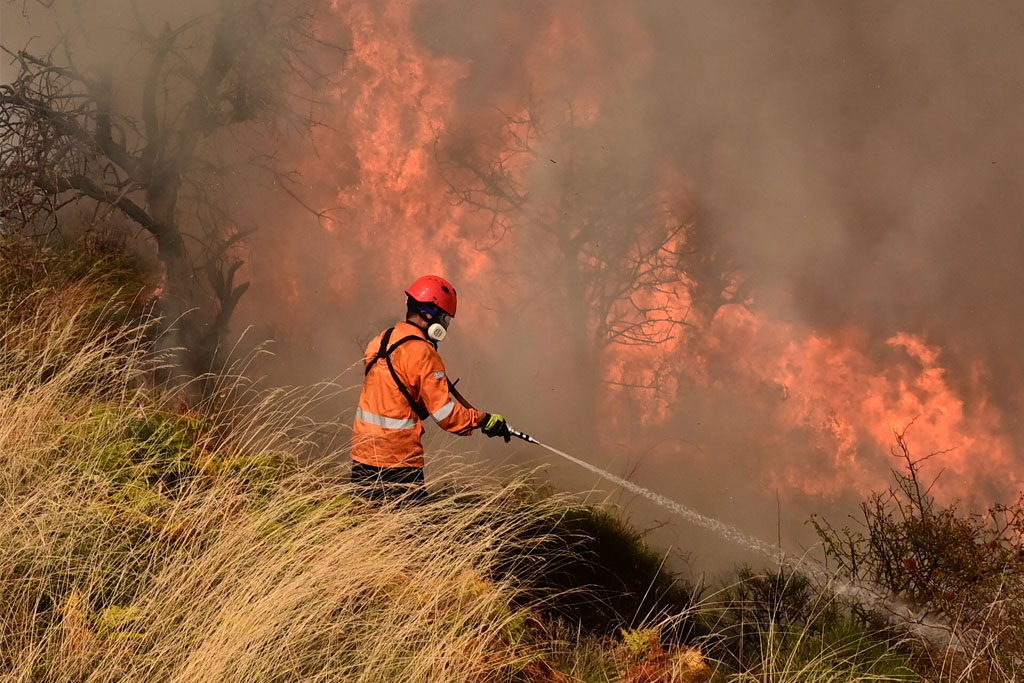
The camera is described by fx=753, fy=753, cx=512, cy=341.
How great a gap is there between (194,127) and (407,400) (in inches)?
363

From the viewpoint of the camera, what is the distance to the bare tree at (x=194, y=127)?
11.2 metres

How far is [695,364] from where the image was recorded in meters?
12.1

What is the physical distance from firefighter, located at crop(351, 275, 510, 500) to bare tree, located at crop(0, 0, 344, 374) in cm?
715

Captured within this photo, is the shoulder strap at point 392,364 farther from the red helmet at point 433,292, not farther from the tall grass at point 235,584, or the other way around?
the tall grass at point 235,584

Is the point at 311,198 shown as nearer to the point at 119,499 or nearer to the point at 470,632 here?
the point at 119,499

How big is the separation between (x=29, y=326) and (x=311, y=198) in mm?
6741

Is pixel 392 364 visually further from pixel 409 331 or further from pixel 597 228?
pixel 597 228

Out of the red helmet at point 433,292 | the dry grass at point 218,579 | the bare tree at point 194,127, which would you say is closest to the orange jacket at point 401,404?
the red helmet at point 433,292

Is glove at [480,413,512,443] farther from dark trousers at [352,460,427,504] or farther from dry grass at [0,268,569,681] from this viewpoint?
dry grass at [0,268,569,681]

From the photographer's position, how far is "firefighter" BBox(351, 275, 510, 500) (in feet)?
15.1

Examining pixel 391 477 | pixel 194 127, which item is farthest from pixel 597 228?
pixel 391 477

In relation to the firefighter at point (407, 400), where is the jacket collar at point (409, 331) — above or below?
above

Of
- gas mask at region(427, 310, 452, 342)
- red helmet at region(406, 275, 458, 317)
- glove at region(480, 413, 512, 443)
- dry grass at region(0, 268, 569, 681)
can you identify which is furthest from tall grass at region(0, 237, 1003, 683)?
red helmet at region(406, 275, 458, 317)

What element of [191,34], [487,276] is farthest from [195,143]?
[487,276]
